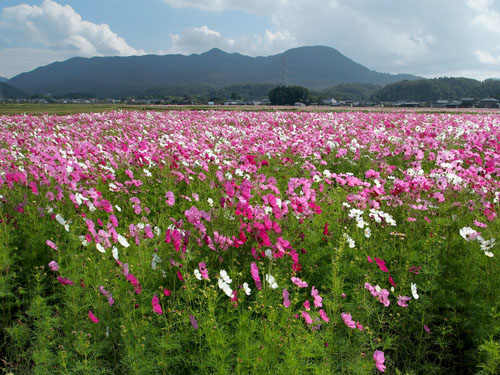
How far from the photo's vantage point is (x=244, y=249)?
3.04 metres

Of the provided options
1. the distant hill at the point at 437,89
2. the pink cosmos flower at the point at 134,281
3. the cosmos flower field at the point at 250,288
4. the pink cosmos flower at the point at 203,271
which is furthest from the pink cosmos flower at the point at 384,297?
the distant hill at the point at 437,89

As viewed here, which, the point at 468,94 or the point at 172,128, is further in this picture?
the point at 468,94

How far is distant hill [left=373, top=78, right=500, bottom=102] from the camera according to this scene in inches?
4113

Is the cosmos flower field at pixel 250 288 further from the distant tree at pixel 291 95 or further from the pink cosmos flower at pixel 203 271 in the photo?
the distant tree at pixel 291 95

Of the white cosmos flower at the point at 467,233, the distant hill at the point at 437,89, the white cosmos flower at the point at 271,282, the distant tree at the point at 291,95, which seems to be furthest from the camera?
the distant hill at the point at 437,89

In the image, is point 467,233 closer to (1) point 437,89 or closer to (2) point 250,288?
(2) point 250,288

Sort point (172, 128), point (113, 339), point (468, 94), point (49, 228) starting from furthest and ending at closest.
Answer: point (468, 94), point (172, 128), point (49, 228), point (113, 339)

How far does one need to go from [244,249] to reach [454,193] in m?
2.70

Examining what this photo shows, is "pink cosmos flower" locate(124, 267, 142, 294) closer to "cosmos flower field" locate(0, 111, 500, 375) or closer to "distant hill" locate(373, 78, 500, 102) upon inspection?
"cosmos flower field" locate(0, 111, 500, 375)

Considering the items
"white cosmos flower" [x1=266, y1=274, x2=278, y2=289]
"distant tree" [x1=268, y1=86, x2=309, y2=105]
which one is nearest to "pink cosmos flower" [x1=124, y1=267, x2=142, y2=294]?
"white cosmos flower" [x1=266, y1=274, x2=278, y2=289]

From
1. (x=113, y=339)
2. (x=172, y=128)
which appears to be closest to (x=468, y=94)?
(x=172, y=128)

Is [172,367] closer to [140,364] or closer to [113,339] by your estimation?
[140,364]

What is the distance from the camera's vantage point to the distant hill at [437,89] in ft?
343

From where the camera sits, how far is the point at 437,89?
368 ft
